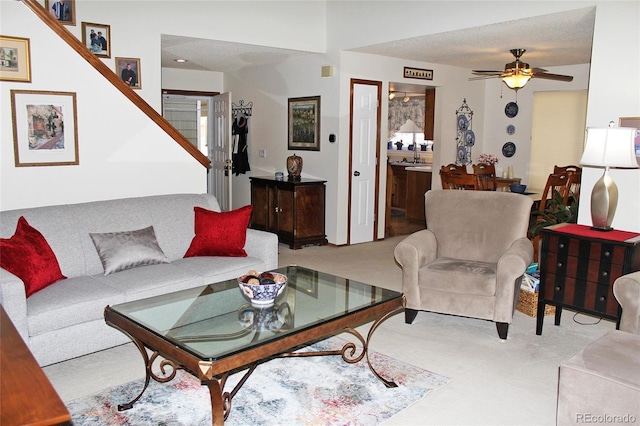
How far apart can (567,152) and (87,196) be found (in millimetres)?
6042

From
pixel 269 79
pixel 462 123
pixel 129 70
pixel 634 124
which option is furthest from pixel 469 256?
pixel 269 79

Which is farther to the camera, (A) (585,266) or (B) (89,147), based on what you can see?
(B) (89,147)

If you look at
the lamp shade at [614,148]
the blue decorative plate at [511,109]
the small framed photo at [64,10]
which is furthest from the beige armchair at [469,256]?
the blue decorative plate at [511,109]

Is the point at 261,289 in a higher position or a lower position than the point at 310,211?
higher

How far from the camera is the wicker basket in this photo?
417 cm

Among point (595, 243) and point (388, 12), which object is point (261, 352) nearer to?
point (595, 243)

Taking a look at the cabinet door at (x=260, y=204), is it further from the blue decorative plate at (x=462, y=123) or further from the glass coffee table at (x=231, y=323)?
the glass coffee table at (x=231, y=323)

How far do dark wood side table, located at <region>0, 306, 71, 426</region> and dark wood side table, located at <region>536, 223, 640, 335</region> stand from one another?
3.15 m

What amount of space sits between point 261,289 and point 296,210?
3.83 metres

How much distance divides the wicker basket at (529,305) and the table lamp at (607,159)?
73cm

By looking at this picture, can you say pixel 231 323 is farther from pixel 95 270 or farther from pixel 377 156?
pixel 377 156

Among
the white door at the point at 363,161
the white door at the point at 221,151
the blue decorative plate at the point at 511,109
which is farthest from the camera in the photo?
the blue decorative plate at the point at 511,109

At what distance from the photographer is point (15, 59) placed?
12.1ft

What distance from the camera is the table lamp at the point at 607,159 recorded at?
348 centimetres
